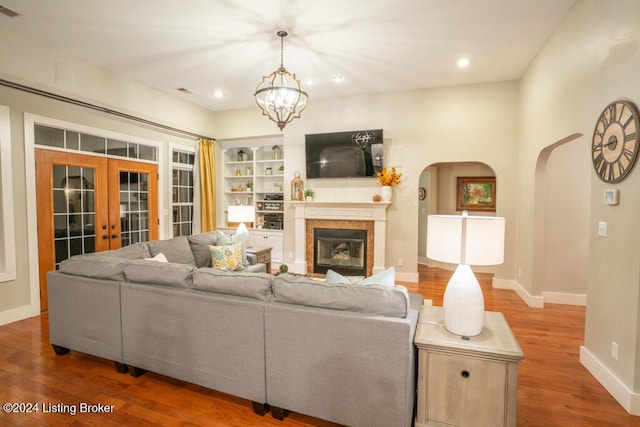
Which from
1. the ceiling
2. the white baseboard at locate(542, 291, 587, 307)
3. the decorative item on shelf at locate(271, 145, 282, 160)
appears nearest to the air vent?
the ceiling

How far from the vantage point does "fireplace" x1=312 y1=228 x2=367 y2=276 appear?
217 inches

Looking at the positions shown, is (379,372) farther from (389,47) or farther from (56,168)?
(56,168)

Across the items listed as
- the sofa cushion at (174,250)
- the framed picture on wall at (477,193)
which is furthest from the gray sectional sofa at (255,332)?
the framed picture on wall at (477,193)

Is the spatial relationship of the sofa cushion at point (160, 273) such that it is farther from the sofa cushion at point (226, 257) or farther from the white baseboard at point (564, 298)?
the white baseboard at point (564, 298)

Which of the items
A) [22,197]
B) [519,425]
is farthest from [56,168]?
[519,425]

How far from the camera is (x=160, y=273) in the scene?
2.26m

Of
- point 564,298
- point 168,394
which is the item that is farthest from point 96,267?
point 564,298

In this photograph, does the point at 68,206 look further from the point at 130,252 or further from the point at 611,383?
the point at 611,383

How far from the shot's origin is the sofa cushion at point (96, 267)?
2.42 m

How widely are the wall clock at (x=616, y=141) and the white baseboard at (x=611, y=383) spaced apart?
144cm

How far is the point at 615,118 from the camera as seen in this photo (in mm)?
2279

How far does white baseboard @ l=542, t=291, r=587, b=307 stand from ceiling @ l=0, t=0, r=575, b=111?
10.4ft

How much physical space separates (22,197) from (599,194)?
585cm

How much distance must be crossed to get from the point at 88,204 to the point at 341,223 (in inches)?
152
